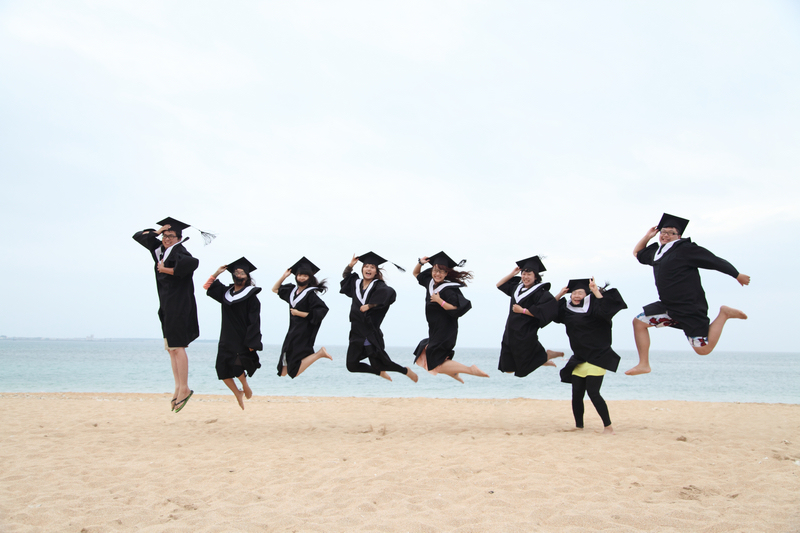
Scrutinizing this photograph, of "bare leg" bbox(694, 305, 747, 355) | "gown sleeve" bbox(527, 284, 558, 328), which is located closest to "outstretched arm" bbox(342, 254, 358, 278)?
"gown sleeve" bbox(527, 284, 558, 328)

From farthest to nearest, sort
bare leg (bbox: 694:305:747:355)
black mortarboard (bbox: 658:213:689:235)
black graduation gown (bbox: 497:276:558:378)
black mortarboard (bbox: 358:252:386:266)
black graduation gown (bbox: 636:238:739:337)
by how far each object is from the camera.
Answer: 1. black mortarboard (bbox: 358:252:386:266)
2. black graduation gown (bbox: 497:276:558:378)
3. black mortarboard (bbox: 658:213:689:235)
4. black graduation gown (bbox: 636:238:739:337)
5. bare leg (bbox: 694:305:747:355)

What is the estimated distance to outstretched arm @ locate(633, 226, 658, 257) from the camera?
643 centimetres

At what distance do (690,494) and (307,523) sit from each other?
319cm

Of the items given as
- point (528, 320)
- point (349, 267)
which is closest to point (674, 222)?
point (528, 320)

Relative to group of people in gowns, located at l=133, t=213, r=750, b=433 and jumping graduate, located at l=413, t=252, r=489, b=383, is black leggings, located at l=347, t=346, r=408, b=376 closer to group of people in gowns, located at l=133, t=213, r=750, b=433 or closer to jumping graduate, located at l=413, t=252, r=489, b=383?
group of people in gowns, located at l=133, t=213, r=750, b=433

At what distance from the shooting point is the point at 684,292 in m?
6.08

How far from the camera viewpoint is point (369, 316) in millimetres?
7191

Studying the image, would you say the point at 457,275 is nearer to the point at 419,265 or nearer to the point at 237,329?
the point at 419,265

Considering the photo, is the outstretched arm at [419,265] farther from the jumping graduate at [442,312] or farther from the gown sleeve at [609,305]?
the gown sleeve at [609,305]

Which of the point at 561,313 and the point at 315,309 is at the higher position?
the point at 561,313

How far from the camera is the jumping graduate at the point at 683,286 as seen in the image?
6000 millimetres

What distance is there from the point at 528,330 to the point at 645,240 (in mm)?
1935

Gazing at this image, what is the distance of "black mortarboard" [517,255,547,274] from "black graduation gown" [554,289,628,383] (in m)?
0.64

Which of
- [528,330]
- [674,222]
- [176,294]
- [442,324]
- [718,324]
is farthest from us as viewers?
[442,324]
